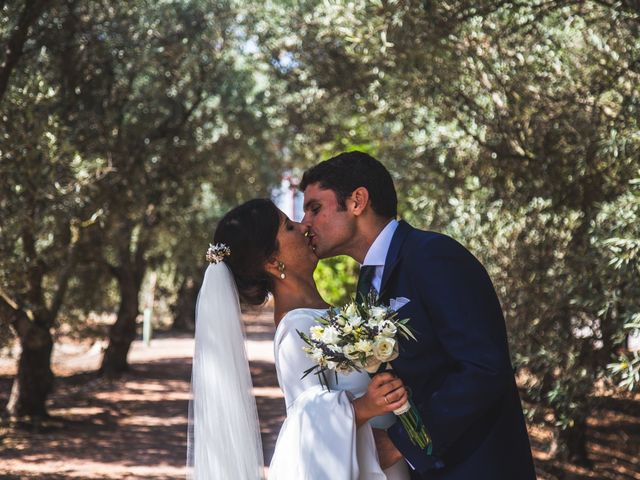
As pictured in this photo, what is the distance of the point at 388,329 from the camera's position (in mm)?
2947

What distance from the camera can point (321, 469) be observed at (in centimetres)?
335

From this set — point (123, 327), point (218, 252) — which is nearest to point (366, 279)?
point (218, 252)

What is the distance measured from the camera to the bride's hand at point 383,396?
307 cm

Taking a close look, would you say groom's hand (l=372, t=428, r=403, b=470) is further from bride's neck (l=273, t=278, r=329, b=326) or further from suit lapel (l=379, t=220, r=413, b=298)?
bride's neck (l=273, t=278, r=329, b=326)

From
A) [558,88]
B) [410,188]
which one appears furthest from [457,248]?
[410,188]

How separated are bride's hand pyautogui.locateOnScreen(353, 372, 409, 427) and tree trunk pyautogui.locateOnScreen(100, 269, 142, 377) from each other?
14.5 metres

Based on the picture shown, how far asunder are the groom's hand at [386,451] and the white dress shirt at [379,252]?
23.9 inches

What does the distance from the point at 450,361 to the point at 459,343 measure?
0.18 m

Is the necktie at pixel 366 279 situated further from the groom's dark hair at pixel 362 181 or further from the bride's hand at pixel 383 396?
the bride's hand at pixel 383 396

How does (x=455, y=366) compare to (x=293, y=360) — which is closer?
(x=455, y=366)

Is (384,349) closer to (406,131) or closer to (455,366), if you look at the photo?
(455,366)

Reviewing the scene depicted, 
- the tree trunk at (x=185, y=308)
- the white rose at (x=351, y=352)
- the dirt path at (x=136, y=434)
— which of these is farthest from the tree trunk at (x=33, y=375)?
the tree trunk at (x=185, y=308)

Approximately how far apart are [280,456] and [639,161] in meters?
4.94

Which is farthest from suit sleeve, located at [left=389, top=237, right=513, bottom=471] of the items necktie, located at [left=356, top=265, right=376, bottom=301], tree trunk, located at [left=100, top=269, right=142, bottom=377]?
tree trunk, located at [left=100, top=269, right=142, bottom=377]
